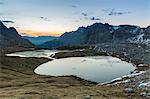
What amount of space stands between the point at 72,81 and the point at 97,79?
15.3 meters

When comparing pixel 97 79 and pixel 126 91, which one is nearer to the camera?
pixel 126 91

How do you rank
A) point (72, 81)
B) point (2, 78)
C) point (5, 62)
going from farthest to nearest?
point (5, 62), point (72, 81), point (2, 78)

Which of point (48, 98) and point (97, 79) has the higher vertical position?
point (48, 98)

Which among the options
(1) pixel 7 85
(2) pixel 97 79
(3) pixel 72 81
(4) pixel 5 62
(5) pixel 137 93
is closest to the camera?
(5) pixel 137 93

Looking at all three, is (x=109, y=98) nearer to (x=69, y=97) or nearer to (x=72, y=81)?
(x=69, y=97)

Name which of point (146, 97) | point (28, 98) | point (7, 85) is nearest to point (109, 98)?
point (146, 97)

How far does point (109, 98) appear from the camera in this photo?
4962 centimetres

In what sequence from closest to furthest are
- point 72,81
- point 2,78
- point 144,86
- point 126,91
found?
point 126,91 → point 144,86 → point 2,78 → point 72,81

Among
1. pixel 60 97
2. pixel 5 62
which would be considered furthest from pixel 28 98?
pixel 5 62

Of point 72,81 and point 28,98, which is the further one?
point 72,81

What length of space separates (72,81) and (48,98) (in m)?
49.2

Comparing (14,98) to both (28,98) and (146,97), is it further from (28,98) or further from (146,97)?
(146,97)

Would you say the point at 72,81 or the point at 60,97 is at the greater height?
the point at 60,97

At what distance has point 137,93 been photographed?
53.5 m
